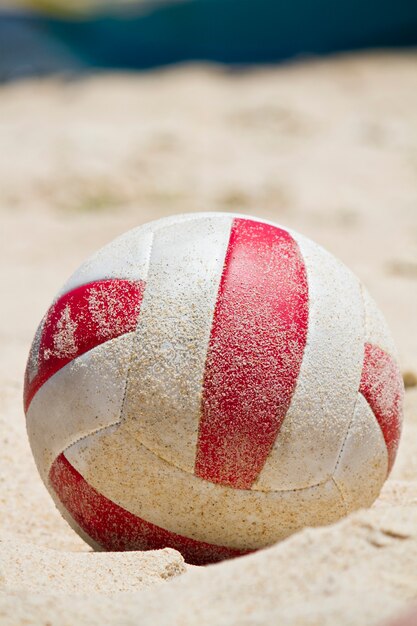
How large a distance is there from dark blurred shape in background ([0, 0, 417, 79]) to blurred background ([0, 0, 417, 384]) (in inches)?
1.5

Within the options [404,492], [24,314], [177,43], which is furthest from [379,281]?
[177,43]

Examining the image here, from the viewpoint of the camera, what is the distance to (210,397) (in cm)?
252

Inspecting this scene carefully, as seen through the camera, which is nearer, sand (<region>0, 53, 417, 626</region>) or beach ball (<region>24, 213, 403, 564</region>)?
sand (<region>0, 53, 417, 626</region>)

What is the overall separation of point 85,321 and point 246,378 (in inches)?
20.5

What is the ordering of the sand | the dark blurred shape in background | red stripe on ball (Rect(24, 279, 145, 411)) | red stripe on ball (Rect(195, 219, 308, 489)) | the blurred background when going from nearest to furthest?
the sand
red stripe on ball (Rect(195, 219, 308, 489))
red stripe on ball (Rect(24, 279, 145, 411))
the blurred background
the dark blurred shape in background

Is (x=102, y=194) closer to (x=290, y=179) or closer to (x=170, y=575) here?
(x=290, y=179)

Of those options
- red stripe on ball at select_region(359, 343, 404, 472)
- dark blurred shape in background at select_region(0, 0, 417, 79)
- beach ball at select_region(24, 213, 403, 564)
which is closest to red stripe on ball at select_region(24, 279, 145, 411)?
beach ball at select_region(24, 213, 403, 564)

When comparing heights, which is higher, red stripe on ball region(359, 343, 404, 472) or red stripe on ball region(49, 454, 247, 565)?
red stripe on ball region(359, 343, 404, 472)

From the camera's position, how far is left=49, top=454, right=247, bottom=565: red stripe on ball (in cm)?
267

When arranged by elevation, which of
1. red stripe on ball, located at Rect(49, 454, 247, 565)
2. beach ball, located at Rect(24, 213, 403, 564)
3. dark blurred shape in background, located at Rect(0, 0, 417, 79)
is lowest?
red stripe on ball, located at Rect(49, 454, 247, 565)

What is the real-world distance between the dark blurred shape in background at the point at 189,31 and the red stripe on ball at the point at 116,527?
12.8 metres

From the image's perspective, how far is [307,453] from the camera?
2588mm

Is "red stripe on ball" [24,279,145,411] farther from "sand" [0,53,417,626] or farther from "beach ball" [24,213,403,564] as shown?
"sand" [0,53,417,626]

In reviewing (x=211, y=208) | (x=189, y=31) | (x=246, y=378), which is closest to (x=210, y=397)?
(x=246, y=378)
